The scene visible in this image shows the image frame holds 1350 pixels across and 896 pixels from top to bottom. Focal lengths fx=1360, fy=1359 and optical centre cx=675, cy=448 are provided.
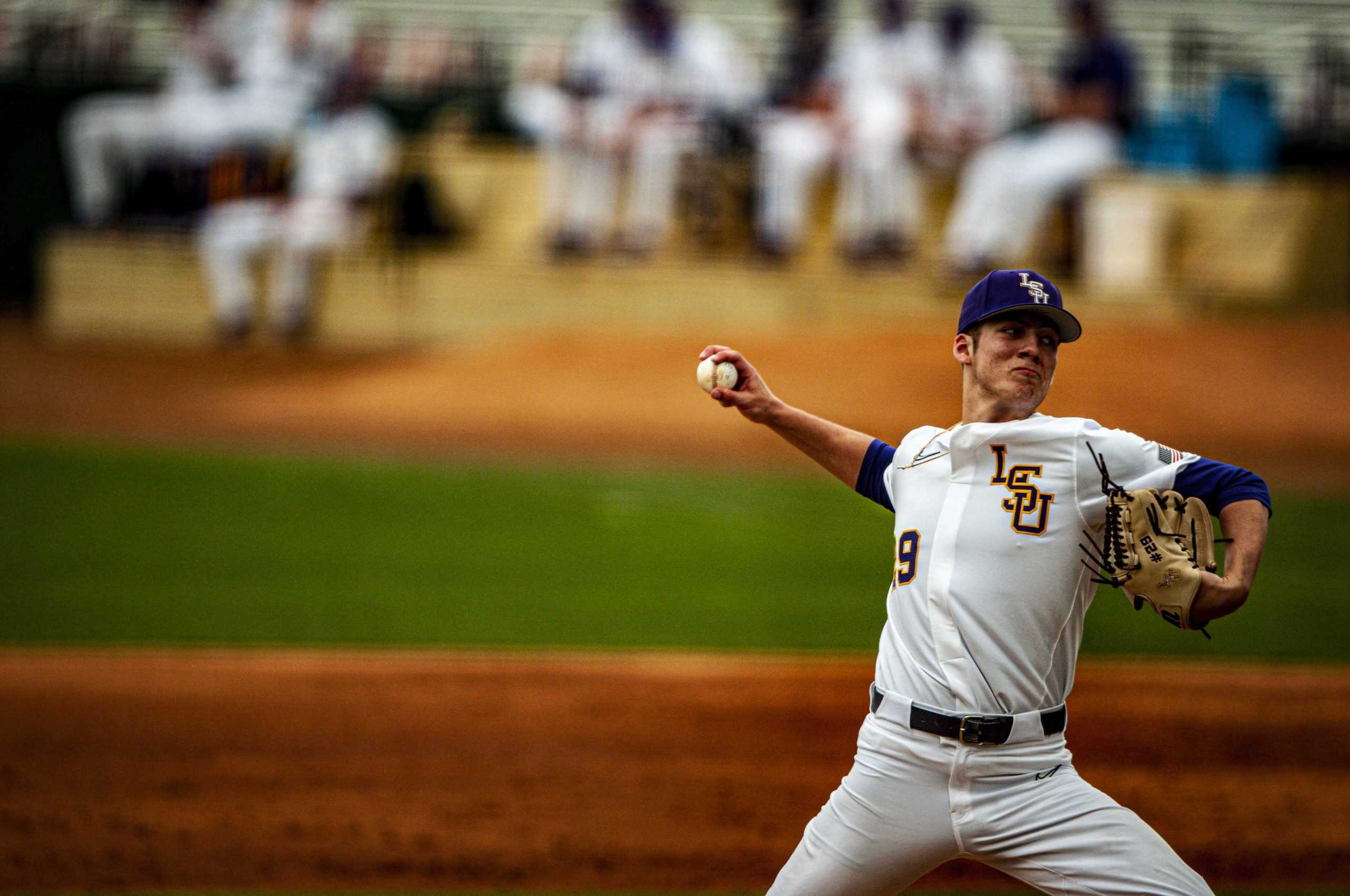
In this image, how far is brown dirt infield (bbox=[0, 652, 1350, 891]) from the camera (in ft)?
15.0


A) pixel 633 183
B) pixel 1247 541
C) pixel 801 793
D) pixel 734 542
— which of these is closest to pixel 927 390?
pixel 734 542

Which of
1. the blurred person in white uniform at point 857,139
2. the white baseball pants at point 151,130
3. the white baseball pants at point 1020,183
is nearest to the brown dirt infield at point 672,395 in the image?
the white baseball pants at point 1020,183

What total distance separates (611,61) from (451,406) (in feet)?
14.3

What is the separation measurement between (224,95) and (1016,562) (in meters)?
14.0

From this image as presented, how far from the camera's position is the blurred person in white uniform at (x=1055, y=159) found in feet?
44.4

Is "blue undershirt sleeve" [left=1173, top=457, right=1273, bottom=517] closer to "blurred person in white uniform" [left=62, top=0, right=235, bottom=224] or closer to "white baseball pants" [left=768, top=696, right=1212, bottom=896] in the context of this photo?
"white baseball pants" [left=768, top=696, right=1212, bottom=896]

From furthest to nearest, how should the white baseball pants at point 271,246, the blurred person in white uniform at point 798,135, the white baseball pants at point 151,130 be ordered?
the white baseball pants at point 151,130 → the white baseball pants at point 271,246 → the blurred person in white uniform at point 798,135

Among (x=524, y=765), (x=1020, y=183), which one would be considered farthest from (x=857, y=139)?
(x=524, y=765)

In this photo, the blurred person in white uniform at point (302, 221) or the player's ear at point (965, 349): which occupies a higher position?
the player's ear at point (965, 349)

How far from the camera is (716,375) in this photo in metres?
3.01

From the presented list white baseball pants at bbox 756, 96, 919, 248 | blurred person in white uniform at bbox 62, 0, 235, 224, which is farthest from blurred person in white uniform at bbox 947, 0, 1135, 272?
blurred person in white uniform at bbox 62, 0, 235, 224

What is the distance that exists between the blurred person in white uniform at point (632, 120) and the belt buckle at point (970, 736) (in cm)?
1222

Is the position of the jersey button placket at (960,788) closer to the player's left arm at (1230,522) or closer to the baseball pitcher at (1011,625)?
the baseball pitcher at (1011,625)

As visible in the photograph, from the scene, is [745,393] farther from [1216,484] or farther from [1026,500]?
[1216,484]
